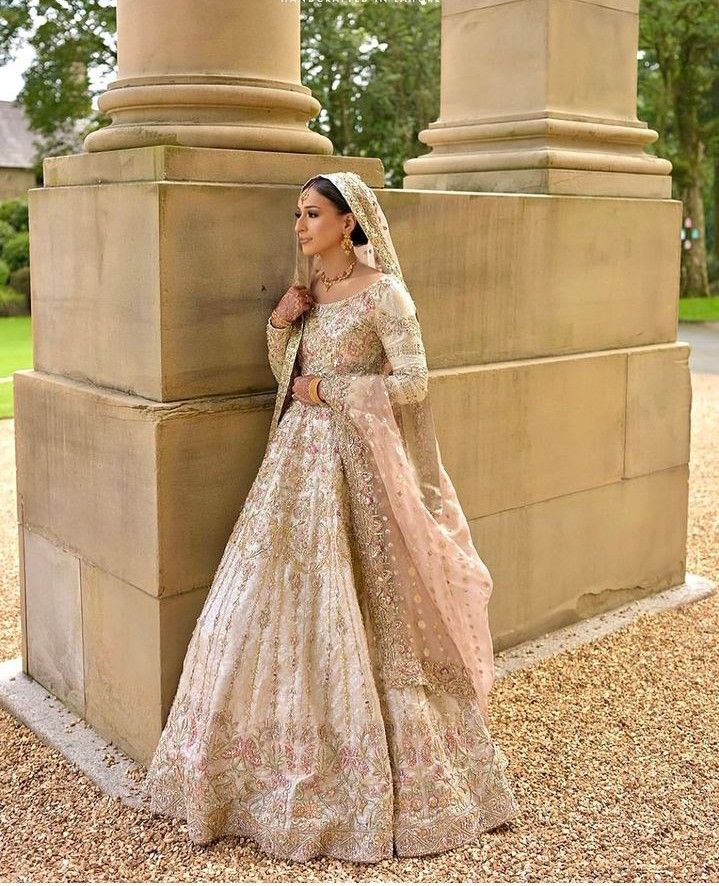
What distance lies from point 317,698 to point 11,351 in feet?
47.5

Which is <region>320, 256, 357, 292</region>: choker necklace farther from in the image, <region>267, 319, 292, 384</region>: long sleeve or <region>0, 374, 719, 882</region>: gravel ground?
<region>0, 374, 719, 882</region>: gravel ground

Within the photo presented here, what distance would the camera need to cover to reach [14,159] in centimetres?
3906

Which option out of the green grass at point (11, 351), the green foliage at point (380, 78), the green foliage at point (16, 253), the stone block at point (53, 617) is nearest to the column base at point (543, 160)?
the stone block at point (53, 617)

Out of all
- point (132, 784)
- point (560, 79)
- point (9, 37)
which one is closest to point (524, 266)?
point (560, 79)

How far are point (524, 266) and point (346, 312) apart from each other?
4.75 ft

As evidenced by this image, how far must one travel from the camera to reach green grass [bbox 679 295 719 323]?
883 inches

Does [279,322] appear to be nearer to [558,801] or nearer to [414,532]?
[414,532]

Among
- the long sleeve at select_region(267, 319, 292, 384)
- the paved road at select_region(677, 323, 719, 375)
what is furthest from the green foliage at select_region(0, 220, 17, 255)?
the long sleeve at select_region(267, 319, 292, 384)

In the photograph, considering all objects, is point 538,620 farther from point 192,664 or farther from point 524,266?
point 192,664

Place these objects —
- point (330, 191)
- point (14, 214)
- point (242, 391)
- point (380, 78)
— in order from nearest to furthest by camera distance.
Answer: point (330, 191), point (242, 391), point (380, 78), point (14, 214)

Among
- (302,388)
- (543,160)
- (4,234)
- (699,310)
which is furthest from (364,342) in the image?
(4,234)

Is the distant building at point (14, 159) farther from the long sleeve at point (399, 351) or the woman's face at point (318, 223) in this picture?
the long sleeve at point (399, 351)

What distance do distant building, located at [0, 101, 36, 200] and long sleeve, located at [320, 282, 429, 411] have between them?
126 ft

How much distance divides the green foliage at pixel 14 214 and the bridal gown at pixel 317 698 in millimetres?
24114
